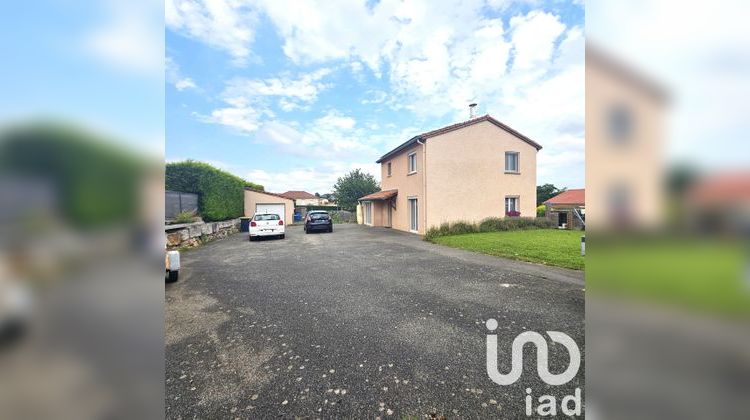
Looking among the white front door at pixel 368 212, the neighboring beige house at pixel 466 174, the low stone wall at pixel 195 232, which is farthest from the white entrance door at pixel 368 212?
the low stone wall at pixel 195 232

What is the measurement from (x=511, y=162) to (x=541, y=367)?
57.2 ft

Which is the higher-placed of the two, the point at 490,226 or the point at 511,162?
the point at 511,162

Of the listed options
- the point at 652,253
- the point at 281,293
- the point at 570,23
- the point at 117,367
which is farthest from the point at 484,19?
the point at 281,293

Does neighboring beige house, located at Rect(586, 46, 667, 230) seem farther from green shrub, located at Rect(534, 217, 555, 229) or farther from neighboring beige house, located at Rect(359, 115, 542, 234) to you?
green shrub, located at Rect(534, 217, 555, 229)

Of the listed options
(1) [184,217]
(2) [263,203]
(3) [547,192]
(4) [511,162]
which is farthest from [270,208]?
(3) [547,192]

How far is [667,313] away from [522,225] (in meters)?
18.6

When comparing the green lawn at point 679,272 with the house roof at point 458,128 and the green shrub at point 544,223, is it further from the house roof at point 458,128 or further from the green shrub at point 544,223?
the green shrub at point 544,223

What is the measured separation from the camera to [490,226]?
1683 cm

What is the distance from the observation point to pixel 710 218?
0.55 meters

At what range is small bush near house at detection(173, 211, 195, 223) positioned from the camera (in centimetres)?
1191

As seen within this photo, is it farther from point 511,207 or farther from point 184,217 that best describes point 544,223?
point 184,217

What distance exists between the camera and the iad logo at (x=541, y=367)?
7.86 ft

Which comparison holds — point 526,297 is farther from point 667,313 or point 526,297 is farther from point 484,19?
point 667,313

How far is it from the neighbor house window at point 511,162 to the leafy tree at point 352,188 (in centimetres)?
3027
